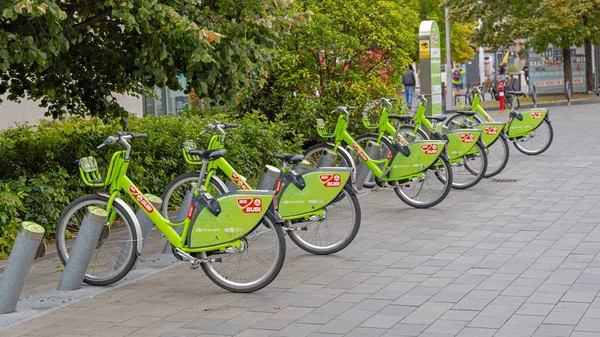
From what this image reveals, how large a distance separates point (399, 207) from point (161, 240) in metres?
2.90

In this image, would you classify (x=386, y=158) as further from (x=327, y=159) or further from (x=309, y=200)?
(x=309, y=200)

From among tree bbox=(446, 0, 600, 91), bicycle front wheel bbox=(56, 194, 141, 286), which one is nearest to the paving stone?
bicycle front wheel bbox=(56, 194, 141, 286)

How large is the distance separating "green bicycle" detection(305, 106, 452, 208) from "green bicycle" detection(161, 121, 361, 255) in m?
2.04

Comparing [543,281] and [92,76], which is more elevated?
[92,76]

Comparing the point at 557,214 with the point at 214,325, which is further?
the point at 557,214

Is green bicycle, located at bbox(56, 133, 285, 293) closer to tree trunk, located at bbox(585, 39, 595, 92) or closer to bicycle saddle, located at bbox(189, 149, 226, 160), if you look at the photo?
bicycle saddle, located at bbox(189, 149, 226, 160)

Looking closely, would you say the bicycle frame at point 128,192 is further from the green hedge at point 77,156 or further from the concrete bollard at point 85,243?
the green hedge at point 77,156

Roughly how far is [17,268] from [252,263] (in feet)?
5.36

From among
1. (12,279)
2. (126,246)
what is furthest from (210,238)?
(12,279)

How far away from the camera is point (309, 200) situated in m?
8.33

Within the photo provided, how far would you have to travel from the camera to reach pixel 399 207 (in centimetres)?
1110

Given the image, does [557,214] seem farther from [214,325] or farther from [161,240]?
[214,325]

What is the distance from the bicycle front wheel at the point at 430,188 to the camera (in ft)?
35.8

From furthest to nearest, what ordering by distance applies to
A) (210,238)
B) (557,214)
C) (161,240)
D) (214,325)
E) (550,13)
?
(550,13) → (557,214) → (161,240) → (210,238) → (214,325)
